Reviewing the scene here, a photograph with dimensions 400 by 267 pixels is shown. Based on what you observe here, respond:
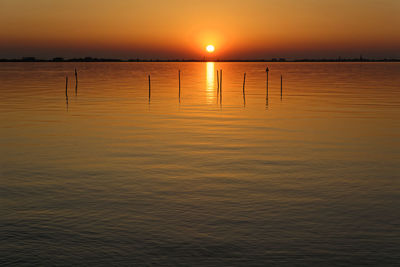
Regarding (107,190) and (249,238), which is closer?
(249,238)

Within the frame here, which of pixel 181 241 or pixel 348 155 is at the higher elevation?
pixel 348 155

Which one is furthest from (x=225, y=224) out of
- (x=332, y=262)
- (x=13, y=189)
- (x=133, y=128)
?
(x=133, y=128)

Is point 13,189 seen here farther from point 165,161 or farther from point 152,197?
point 165,161

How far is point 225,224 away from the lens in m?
12.5

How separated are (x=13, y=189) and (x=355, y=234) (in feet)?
34.5

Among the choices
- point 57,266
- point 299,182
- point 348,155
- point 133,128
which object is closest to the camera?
point 57,266

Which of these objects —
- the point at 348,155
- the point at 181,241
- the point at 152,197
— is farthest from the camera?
the point at 348,155

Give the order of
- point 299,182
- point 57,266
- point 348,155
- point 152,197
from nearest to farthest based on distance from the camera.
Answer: point 57,266 → point 152,197 → point 299,182 → point 348,155

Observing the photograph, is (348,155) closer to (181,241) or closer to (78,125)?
(181,241)

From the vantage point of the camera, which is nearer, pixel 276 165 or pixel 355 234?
pixel 355 234

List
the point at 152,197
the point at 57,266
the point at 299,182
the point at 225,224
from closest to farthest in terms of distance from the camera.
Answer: the point at 57,266 → the point at 225,224 → the point at 152,197 → the point at 299,182

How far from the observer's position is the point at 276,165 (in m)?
19.5

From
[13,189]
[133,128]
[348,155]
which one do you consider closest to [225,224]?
[13,189]

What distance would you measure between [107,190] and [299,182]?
6.41 m
